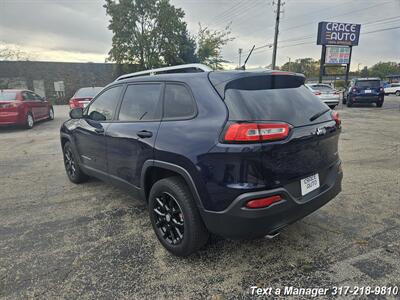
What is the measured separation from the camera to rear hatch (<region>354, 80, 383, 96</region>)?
53.4 ft

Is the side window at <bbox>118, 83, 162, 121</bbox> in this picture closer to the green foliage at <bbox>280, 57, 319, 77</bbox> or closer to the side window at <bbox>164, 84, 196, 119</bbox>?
the side window at <bbox>164, 84, 196, 119</bbox>

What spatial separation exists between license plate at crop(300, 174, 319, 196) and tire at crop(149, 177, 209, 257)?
0.90m

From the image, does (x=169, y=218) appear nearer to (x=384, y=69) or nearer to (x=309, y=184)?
(x=309, y=184)

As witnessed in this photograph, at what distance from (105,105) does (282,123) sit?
8.12ft

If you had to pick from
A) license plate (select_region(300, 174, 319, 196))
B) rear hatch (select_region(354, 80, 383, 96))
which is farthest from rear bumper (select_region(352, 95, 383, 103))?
license plate (select_region(300, 174, 319, 196))

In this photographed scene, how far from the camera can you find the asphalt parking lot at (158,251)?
2336 mm

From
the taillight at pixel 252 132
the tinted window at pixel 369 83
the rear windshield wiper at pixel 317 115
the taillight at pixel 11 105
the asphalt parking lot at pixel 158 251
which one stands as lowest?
the asphalt parking lot at pixel 158 251

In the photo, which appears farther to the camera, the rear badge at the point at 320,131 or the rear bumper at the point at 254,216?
the rear badge at the point at 320,131

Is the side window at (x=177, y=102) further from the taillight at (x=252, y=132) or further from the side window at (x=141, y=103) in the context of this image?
the taillight at (x=252, y=132)

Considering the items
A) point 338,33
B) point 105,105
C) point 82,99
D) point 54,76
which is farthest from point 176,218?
point 54,76

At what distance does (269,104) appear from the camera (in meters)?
2.35

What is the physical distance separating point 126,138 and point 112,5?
28.1 metres

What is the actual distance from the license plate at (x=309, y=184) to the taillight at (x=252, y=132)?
511 millimetres

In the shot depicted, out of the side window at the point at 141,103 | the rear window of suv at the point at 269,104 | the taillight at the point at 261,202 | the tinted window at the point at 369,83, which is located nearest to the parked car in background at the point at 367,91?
the tinted window at the point at 369,83
